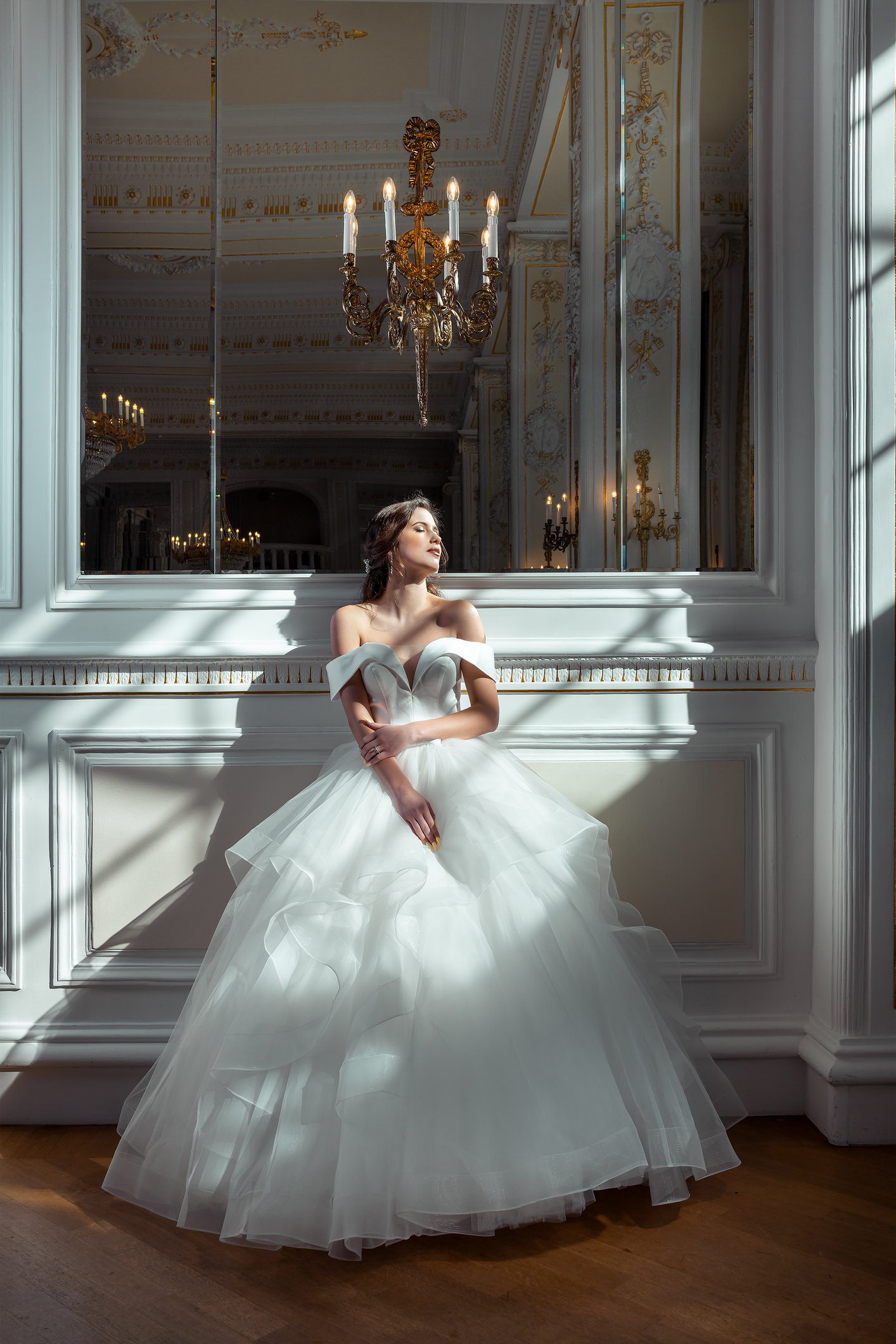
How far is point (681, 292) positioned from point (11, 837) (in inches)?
89.8

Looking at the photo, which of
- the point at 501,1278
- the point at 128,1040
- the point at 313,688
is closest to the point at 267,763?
the point at 313,688

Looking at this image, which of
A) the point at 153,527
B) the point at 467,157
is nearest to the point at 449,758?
the point at 153,527

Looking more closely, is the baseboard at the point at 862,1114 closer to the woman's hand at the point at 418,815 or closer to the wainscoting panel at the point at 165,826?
the woman's hand at the point at 418,815

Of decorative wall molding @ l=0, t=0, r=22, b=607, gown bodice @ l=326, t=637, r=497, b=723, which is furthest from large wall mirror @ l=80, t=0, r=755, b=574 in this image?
gown bodice @ l=326, t=637, r=497, b=723

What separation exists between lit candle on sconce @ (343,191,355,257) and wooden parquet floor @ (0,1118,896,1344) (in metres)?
2.34

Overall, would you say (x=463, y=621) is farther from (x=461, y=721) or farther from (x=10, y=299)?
(x=10, y=299)

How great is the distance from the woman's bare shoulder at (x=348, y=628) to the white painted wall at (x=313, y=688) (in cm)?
18

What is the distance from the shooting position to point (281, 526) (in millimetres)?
2473

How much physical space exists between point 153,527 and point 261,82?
47.2 inches

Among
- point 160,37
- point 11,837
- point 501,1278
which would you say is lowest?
point 501,1278

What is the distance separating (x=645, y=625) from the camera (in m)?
2.47

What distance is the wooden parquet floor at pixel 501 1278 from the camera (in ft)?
5.07

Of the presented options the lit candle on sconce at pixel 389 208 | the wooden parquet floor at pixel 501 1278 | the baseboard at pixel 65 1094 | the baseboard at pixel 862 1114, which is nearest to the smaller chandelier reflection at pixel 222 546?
the lit candle on sconce at pixel 389 208

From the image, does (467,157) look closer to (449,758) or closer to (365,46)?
(365,46)
